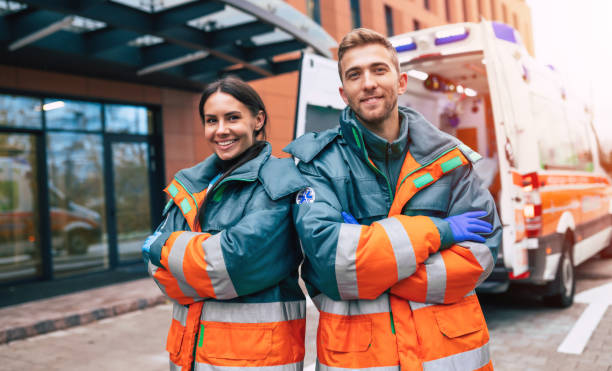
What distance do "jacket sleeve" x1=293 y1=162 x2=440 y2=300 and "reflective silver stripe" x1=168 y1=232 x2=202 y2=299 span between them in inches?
17.4

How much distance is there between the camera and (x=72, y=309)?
658 centimetres

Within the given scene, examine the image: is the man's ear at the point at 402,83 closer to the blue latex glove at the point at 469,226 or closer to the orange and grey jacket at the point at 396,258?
the orange and grey jacket at the point at 396,258

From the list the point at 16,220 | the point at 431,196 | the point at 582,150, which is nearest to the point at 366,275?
the point at 431,196

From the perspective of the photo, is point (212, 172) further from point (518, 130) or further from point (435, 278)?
point (518, 130)

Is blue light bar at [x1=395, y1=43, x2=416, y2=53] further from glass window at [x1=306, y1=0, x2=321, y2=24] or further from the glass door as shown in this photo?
glass window at [x1=306, y1=0, x2=321, y2=24]

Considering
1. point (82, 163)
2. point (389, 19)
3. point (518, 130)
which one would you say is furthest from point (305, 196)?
point (389, 19)

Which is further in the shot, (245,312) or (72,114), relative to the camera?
(72,114)

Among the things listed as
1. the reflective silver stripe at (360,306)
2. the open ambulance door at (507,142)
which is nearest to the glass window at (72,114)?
the open ambulance door at (507,142)

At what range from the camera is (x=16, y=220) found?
8312 mm

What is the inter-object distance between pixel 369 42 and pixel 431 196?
620 millimetres

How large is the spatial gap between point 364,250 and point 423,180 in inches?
14.5

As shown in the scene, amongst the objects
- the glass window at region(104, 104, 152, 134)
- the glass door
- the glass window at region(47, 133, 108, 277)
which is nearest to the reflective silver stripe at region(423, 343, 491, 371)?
the glass window at region(47, 133, 108, 277)

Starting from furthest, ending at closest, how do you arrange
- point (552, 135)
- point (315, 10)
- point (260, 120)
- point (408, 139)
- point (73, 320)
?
point (315, 10), point (73, 320), point (552, 135), point (260, 120), point (408, 139)

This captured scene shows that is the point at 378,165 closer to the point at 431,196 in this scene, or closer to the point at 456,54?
the point at 431,196
